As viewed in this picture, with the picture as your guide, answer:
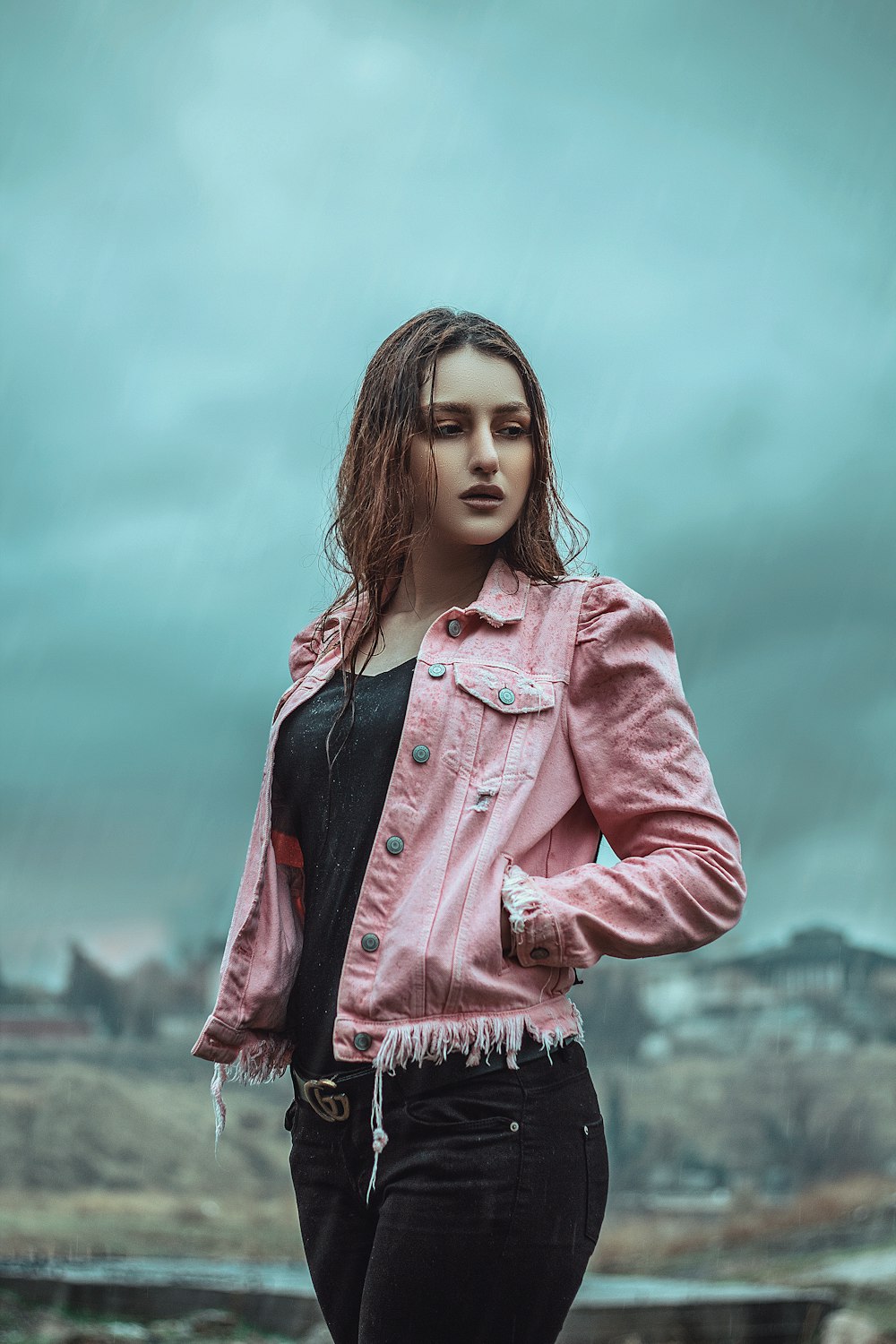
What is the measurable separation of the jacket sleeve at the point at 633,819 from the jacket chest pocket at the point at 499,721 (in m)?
0.05

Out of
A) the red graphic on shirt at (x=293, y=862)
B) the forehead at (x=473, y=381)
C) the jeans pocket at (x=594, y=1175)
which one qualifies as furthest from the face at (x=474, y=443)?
the jeans pocket at (x=594, y=1175)

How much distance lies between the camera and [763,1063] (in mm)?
17641

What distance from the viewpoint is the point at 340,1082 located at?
1.57 m

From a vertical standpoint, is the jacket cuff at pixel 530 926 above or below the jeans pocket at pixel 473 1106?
above

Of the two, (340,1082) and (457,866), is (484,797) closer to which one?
(457,866)

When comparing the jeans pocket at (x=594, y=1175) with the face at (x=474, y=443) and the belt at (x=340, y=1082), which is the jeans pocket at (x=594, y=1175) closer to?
the belt at (x=340, y=1082)

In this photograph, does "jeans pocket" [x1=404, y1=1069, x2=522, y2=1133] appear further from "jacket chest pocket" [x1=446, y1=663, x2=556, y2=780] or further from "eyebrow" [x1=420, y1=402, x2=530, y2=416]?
"eyebrow" [x1=420, y1=402, x2=530, y2=416]

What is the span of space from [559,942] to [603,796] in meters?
0.21

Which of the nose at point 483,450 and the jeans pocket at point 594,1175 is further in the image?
the nose at point 483,450

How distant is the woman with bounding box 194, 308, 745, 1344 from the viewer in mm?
1485

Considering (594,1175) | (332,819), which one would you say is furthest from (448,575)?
(594,1175)

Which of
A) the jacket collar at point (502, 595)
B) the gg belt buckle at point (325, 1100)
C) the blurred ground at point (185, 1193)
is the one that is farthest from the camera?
the blurred ground at point (185, 1193)

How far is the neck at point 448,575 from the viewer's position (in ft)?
6.22

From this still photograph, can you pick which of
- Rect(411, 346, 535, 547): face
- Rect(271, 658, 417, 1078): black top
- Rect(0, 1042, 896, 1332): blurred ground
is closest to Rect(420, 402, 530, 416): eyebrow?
Rect(411, 346, 535, 547): face
